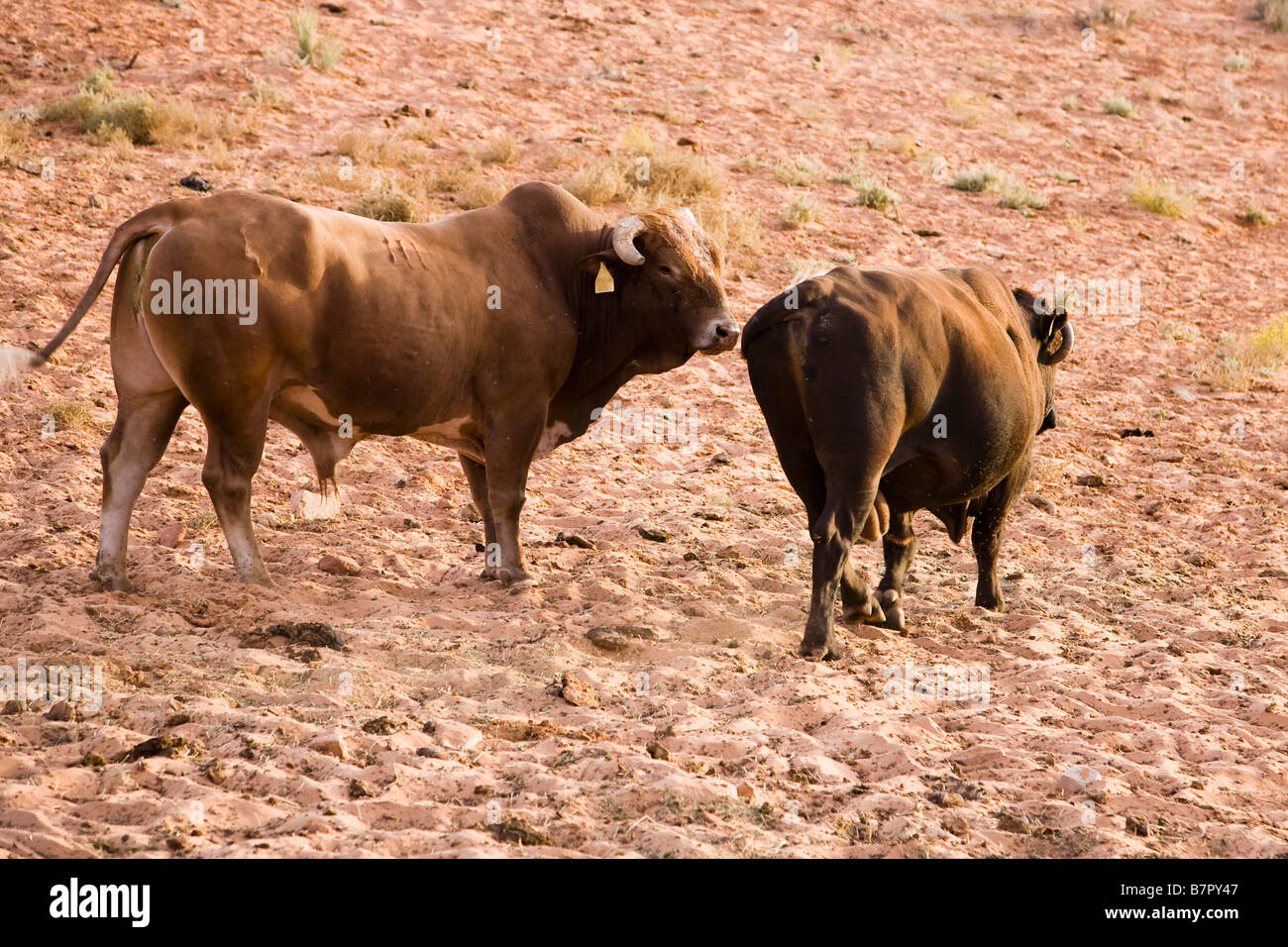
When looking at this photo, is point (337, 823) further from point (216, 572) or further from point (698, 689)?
point (216, 572)

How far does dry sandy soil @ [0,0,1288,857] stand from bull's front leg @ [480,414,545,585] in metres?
0.25

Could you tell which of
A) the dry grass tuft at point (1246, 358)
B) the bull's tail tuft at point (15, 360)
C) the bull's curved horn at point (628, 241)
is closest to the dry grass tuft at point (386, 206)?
the bull's tail tuft at point (15, 360)

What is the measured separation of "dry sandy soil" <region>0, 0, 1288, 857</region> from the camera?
5.04m

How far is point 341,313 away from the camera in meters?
6.93

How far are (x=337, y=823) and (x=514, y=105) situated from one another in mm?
13437

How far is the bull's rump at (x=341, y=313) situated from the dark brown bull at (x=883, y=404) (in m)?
1.62

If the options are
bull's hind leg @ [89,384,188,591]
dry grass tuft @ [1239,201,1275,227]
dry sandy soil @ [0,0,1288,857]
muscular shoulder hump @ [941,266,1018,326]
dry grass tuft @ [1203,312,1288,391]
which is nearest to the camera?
dry sandy soil @ [0,0,1288,857]

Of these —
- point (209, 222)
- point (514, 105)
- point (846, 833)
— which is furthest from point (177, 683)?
point (514, 105)

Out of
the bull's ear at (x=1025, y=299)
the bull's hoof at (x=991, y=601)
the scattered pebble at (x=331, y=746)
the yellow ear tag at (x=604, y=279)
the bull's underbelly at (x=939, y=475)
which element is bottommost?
the bull's hoof at (x=991, y=601)

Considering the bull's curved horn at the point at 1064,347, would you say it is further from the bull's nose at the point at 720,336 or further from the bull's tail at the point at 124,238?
the bull's tail at the point at 124,238

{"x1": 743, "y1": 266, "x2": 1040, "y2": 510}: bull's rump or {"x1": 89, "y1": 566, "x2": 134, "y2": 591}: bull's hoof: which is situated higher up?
{"x1": 743, "y1": 266, "x2": 1040, "y2": 510}: bull's rump

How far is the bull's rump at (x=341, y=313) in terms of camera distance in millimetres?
6578

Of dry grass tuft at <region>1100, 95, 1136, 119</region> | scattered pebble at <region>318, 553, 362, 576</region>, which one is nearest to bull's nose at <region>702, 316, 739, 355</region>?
scattered pebble at <region>318, 553, 362, 576</region>

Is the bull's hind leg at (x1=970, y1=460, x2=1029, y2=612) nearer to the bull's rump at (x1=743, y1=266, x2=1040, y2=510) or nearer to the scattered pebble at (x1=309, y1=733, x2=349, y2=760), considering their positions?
the bull's rump at (x1=743, y1=266, x2=1040, y2=510)
